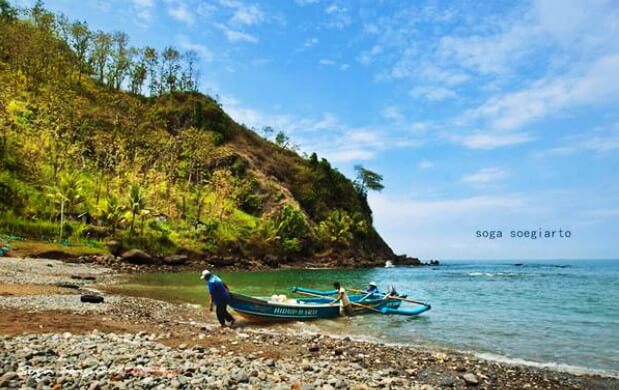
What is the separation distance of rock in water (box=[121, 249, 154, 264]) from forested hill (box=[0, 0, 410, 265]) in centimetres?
351

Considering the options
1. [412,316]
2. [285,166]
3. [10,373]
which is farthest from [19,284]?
[285,166]

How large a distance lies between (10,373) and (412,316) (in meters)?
19.0

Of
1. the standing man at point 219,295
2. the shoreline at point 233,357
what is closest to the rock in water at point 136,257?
the shoreline at point 233,357

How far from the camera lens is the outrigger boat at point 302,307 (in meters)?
17.9

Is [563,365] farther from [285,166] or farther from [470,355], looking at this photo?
[285,166]

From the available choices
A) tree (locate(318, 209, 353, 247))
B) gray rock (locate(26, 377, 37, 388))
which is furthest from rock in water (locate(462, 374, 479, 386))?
tree (locate(318, 209, 353, 247))

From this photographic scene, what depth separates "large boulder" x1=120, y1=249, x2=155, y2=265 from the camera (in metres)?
48.1

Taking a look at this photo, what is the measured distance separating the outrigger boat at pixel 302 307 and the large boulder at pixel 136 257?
2956 centimetres

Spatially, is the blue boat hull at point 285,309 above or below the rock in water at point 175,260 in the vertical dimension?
below

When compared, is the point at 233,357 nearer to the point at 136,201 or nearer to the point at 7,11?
the point at 136,201

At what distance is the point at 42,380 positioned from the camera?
6938 millimetres

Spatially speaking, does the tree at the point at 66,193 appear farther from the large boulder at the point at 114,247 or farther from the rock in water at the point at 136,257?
the rock in water at the point at 136,257

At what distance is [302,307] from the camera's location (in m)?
19.9

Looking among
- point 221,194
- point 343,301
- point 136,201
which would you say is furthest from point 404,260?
point 343,301
